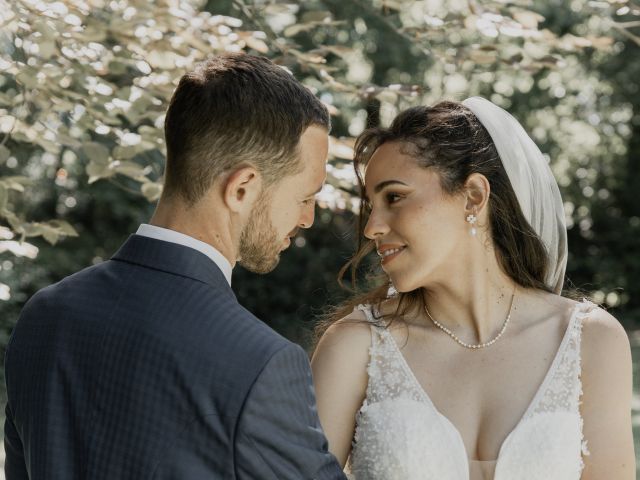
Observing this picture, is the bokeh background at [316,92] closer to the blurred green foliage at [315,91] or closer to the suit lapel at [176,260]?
the blurred green foliage at [315,91]

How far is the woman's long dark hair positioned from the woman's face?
1.9 inches

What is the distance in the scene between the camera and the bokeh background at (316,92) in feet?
11.6

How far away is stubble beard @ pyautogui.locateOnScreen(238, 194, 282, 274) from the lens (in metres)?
1.85

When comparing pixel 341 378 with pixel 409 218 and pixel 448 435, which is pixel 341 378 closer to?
pixel 448 435

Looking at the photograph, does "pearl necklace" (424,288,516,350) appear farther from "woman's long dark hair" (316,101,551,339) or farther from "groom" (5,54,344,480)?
"groom" (5,54,344,480)

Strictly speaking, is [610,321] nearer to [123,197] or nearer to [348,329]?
[348,329]

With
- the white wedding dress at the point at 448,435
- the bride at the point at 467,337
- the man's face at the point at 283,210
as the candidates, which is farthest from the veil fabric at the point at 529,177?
the man's face at the point at 283,210

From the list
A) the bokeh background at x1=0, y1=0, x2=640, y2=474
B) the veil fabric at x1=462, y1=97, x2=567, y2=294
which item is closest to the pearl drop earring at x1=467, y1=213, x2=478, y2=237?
the veil fabric at x1=462, y1=97, x2=567, y2=294

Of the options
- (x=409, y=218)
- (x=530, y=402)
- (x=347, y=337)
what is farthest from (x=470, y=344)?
(x=409, y=218)

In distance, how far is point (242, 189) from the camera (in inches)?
71.2

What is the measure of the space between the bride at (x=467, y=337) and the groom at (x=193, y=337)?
959 mm

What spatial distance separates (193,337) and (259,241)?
0.33 m

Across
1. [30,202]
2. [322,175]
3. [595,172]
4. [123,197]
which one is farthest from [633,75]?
[322,175]

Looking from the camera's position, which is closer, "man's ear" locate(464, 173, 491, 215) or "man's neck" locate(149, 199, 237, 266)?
"man's neck" locate(149, 199, 237, 266)
